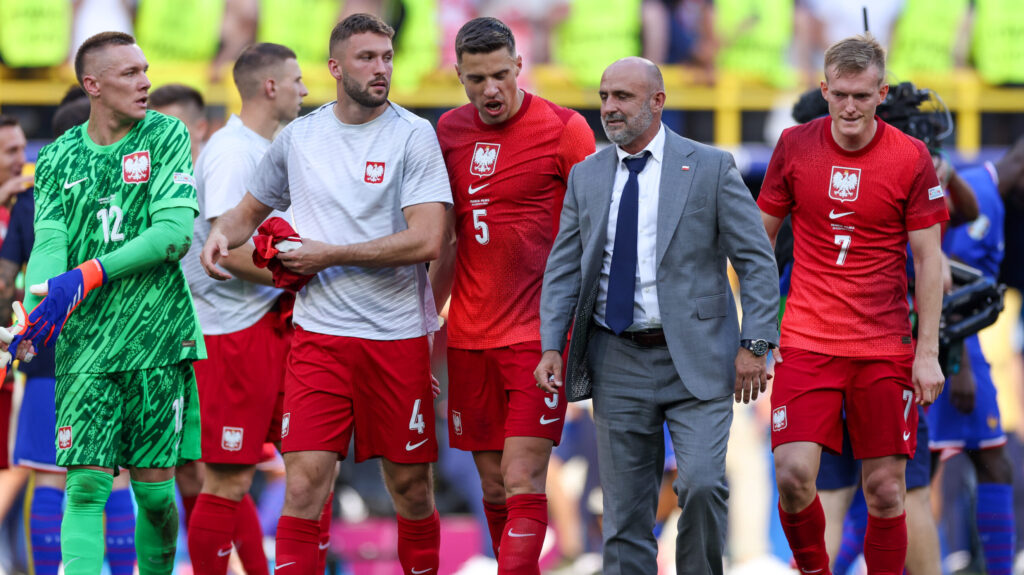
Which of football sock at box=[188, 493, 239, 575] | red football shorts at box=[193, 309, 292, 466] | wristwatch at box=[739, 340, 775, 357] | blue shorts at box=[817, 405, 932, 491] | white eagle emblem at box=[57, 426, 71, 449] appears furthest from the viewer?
blue shorts at box=[817, 405, 932, 491]

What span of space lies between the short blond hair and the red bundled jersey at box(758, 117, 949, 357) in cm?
32

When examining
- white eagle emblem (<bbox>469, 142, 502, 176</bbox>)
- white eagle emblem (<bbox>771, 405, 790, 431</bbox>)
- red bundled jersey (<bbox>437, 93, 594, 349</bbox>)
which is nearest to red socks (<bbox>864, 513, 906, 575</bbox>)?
white eagle emblem (<bbox>771, 405, 790, 431</bbox>)

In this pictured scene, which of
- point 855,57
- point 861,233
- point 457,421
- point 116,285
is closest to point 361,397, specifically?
point 457,421

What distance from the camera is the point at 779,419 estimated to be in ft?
20.1

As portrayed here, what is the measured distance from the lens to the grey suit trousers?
215 inches

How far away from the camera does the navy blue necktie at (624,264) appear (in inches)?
217

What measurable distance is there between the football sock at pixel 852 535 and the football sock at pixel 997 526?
71 centimetres

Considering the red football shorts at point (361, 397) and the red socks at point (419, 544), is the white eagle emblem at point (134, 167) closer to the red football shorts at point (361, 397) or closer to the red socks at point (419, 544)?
the red football shorts at point (361, 397)

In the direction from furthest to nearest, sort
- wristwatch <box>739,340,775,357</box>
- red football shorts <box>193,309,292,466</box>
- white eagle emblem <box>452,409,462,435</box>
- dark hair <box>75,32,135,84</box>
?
red football shorts <box>193,309,292,466</box> → white eagle emblem <box>452,409,462,435</box> → dark hair <box>75,32,135,84</box> → wristwatch <box>739,340,775,357</box>

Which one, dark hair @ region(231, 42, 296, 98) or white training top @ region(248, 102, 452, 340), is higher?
dark hair @ region(231, 42, 296, 98)

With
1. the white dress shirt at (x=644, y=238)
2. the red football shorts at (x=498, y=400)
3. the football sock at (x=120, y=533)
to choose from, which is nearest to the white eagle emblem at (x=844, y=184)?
the white dress shirt at (x=644, y=238)

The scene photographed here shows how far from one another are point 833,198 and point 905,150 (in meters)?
0.37

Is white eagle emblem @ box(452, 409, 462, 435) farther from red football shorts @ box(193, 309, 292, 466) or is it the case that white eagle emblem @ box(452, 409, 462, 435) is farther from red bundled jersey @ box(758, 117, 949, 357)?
red bundled jersey @ box(758, 117, 949, 357)

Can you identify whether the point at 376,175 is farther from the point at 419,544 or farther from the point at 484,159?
the point at 419,544
